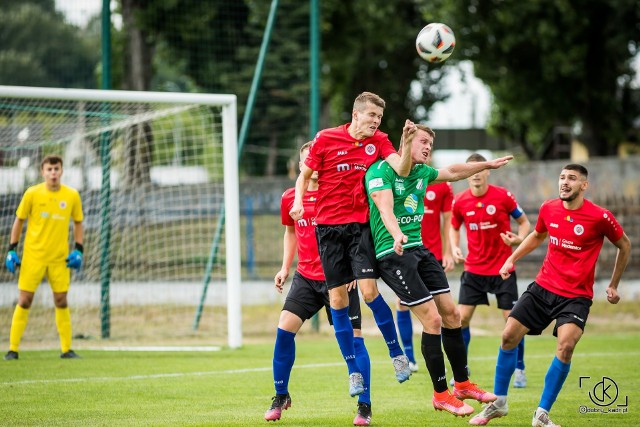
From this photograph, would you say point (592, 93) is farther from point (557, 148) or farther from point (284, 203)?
point (284, 203)

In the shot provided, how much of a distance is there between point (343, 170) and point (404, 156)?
0.62m

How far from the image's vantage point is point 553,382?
23.8 ft

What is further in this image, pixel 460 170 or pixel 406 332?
pixel 406 332

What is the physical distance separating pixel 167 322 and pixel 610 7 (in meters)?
20.2

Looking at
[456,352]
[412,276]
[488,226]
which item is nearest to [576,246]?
[456,352]

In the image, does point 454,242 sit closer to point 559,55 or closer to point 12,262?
point 12,262

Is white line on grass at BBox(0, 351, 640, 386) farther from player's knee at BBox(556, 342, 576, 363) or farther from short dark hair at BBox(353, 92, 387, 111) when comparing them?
player's knee at BBox(556, 342, 576, 363)

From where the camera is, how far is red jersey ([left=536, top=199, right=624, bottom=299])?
24.7ft

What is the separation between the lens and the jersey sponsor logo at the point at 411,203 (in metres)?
7.53

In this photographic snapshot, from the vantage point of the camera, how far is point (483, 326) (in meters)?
16.7

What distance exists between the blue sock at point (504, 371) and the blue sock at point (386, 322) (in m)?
0.87

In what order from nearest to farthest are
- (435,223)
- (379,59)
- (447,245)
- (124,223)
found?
(447,245) < (435,223) < (124,223) < (379,59)

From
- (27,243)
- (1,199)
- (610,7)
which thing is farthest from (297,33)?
(610,7)

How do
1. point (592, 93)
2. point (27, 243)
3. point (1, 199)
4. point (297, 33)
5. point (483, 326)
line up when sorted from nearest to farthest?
point (27, 243) < point (1, 199) < point (483, 326) < point (297, 33) < point (592, 93)
